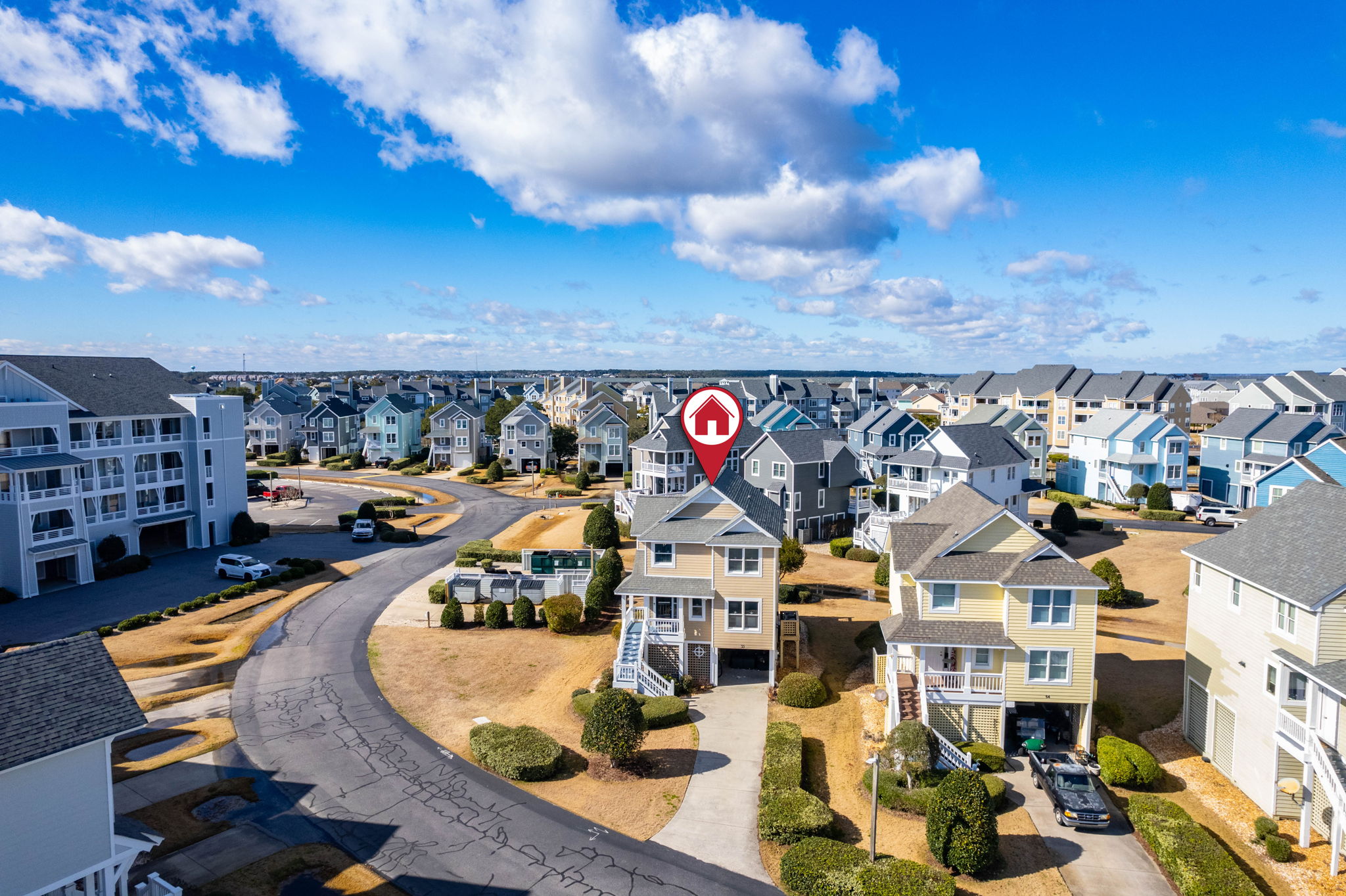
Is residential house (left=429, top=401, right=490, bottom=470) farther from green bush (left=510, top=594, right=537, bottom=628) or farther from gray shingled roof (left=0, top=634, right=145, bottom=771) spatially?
gray shingled roof (left=0, top=634, right=145, bottom=771)

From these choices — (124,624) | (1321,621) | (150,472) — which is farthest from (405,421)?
(1321,621)

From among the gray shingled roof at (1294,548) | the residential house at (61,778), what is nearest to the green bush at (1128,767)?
the gray shingled roof at (1294,548)

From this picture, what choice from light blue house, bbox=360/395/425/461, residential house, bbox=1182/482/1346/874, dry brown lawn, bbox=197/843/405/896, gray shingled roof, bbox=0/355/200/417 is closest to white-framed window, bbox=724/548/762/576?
residential house, bbox=1182/482/1346/874

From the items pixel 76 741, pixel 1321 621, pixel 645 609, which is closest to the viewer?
pixel 76 741

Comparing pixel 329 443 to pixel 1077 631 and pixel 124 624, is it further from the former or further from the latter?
pixel 1077 631

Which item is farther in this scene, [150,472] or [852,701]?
[150,472]

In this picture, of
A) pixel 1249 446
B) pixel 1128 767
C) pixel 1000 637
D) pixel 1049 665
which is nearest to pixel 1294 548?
pixel 1049 665
